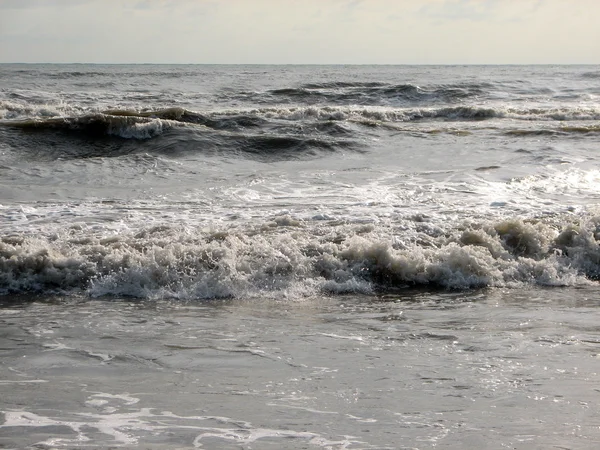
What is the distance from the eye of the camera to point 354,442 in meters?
3.87

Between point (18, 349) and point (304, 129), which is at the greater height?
point (304, 129)

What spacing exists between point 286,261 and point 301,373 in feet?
9.58

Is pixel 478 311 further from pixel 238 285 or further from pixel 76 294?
pixel 76 294

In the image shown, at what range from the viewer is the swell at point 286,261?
7.35 m

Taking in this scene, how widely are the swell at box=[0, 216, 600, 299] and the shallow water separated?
0.50m

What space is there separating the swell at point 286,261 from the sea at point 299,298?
1.0 inches

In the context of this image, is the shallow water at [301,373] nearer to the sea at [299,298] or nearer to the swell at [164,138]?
the sea at [299,298]

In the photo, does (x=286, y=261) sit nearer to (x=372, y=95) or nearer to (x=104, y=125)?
(x=104, y=125)

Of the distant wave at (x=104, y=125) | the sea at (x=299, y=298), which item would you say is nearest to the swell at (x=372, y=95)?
the distant wave at (x=104, y=125)

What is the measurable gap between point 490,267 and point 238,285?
2652 millimetres

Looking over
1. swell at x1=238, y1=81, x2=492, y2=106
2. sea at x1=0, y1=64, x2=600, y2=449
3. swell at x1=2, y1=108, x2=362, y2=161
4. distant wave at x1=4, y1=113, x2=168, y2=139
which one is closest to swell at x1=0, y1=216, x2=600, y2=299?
sea at x1=0, y1=64, x2=600, y2=449

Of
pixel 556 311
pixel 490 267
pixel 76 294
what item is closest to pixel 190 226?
pixel 76 294

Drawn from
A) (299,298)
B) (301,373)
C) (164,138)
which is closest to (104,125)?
(164,138)

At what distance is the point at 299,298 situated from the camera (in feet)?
23.2
